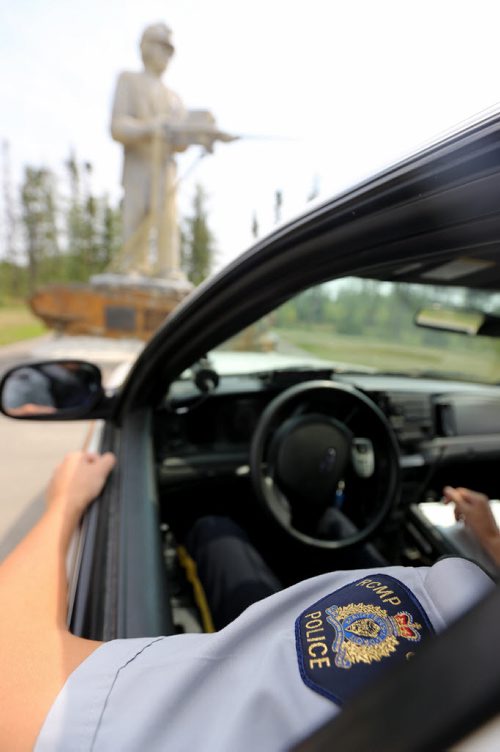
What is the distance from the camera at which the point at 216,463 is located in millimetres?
1920

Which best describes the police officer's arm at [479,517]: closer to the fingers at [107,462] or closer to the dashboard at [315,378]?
the dashboard at [315,378]

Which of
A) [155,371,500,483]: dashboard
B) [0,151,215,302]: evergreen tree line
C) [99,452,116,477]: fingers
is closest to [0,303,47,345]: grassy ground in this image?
[0,151,215,302]: evergreen tree line

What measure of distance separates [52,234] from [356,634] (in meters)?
32.9

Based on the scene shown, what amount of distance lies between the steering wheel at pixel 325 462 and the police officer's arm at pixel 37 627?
63 cm

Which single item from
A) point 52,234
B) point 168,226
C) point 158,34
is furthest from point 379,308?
point 52,234

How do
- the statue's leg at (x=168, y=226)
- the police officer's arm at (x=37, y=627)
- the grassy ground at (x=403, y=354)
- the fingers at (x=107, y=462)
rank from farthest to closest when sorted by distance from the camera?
the statue's leg at (x=168, y=226), the grassy ground at (x=403, y=354), the fingers at (x=107, y=462), the police officer's arm at (x=37, y=627)

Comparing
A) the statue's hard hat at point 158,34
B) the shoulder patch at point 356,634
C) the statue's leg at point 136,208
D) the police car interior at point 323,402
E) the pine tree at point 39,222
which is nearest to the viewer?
the shoulder patch at point 356,634

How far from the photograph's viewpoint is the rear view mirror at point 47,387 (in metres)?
1.92

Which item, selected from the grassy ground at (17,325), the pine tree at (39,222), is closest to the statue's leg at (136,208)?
the grassy ground at (17,325)

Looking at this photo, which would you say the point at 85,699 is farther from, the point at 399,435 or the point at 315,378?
the point at 399,435

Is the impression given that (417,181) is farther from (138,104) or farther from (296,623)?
(138,104)

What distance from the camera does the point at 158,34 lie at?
37.8 ft

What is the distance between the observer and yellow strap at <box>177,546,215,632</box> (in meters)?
1.26

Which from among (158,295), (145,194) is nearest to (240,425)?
(158,295)
